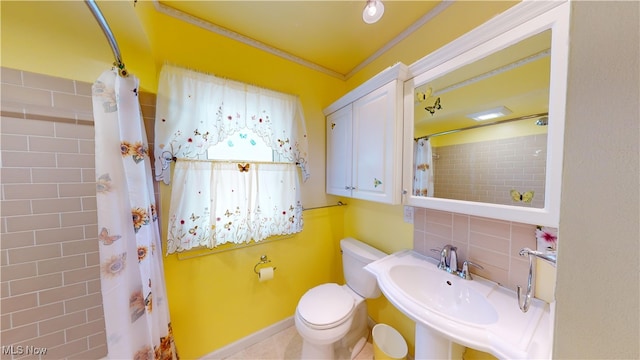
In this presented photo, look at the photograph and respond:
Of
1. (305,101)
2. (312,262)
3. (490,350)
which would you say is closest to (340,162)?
(305,101)

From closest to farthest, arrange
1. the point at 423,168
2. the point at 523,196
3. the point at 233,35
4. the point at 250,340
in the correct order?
1. the point at 523,196
2. the point at 423,168
3. the point at 233,35
4. the point at 250,340

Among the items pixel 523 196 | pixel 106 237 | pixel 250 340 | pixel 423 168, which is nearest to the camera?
pixel 523 196

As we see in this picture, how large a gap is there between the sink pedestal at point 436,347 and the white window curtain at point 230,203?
3.34 ft

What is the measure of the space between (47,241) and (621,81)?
1990 mm

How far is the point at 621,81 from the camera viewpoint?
0.68 ft

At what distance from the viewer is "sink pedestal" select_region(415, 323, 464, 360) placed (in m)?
0.89

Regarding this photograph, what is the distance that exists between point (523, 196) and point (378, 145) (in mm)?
714

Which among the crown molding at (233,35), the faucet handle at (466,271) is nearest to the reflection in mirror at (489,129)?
the faucet handle at (466,271)

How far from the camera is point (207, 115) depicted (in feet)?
4.07

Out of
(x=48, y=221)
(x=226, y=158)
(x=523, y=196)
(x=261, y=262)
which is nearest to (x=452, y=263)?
(x=523, y=196)

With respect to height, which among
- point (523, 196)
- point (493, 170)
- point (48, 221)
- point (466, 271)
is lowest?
point (466, 271)

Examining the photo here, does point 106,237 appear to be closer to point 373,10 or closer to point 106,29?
point 106,29

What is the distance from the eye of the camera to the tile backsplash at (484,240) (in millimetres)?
868

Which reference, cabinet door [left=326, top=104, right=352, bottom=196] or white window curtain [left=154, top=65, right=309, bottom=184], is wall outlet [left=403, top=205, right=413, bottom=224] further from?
white window curtain [left=154, top=65, right=309, bottom=184]
